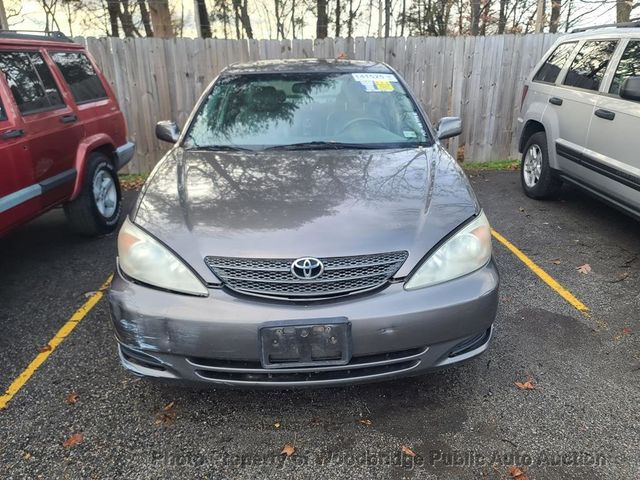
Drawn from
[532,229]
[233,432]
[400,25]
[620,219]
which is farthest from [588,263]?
[400,25]

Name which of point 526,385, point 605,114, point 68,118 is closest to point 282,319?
point 526,385

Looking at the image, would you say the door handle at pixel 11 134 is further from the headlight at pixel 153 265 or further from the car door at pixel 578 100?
the car door at pixel 578 100

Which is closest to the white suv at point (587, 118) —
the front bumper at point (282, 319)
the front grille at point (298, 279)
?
→ the front bumper at point (282, 319)

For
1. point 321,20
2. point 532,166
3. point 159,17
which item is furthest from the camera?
point 321,20

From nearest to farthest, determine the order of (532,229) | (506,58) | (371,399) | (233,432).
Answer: (233,432)
(371,399)
(532,229)
(506,58)

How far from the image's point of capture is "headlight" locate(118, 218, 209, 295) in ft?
7.15

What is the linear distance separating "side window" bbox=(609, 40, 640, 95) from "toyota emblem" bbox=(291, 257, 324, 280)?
3827 mm

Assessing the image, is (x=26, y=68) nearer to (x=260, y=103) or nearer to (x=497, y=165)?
(x=260, y=103)

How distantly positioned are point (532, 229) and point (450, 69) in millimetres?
3564

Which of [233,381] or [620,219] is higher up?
[233,381]

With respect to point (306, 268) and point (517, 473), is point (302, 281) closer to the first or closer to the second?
point (306, 268)

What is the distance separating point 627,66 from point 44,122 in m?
5.11

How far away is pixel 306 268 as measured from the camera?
2129mm

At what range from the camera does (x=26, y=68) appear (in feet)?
13.3
